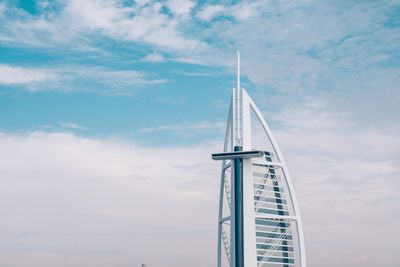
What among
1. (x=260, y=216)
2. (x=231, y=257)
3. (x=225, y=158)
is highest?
(x=225, y=158)

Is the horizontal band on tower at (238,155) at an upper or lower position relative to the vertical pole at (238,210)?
upper

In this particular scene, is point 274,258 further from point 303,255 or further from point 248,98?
point 248,98

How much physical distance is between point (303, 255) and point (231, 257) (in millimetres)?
10980

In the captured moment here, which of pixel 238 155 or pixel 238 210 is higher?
pixel 238 155

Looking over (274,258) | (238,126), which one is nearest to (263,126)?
(238,126)

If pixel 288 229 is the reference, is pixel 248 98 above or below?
above

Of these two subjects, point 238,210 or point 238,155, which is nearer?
point 238,155

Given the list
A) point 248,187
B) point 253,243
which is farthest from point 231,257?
point 248,187

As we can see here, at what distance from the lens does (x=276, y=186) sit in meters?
95.9

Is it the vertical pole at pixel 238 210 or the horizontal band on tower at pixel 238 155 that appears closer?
the vertical pole at pixel 238 210

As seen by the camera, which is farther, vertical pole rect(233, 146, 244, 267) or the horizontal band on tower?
the horizontal band on tower

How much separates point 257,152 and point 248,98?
9.98 metres

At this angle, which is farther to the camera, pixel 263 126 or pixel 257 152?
pixel 263 126

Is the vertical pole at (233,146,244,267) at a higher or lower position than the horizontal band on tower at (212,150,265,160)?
lower
